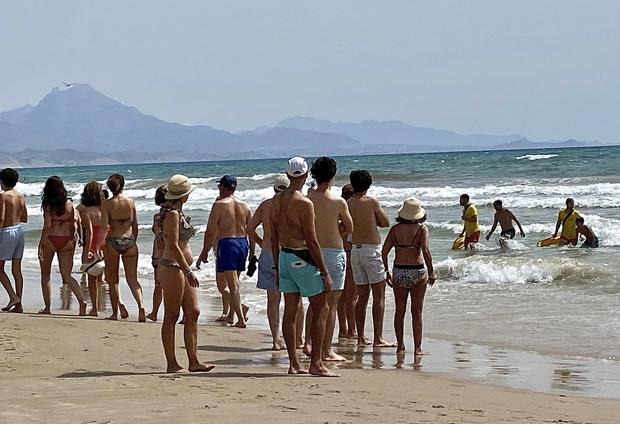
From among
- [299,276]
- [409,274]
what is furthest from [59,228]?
[299,276]

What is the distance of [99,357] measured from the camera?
7.93 meters

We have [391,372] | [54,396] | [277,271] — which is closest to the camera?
[54,396]

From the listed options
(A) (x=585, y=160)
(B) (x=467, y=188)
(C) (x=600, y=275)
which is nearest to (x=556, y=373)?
(C) (x=600, y=275)

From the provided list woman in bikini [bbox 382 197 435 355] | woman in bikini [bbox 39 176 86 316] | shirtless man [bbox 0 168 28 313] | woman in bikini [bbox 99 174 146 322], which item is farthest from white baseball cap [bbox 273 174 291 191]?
shirtless man [bbox 0 168 28 313]

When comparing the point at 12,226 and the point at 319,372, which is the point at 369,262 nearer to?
the point at 319,372

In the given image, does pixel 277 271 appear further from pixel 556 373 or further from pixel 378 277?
pixel 556 373

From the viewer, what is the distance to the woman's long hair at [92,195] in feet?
35.2

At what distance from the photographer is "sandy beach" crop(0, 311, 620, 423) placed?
5.70 m

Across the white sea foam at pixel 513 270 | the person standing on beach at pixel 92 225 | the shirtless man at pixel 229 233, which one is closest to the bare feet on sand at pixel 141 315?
the person standing on beach at pixel 92 225

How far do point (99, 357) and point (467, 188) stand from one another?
32.2 metres

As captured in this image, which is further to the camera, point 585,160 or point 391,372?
point 585,160

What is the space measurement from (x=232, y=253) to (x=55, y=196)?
194 centimetres

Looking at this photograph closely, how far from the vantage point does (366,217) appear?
8.69 metres

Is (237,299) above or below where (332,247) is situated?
below
